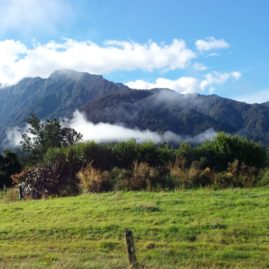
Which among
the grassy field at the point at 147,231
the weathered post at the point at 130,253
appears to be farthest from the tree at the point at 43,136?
the weathered post at the point at 130,253

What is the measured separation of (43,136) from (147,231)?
5019 centimetres

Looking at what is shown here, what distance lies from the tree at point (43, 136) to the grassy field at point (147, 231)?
1640 inches

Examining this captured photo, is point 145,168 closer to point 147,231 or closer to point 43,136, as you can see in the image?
point 147,231

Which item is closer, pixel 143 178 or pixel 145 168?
pixel 143 178

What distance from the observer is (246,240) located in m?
13.4

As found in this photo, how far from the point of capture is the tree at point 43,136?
203 ft

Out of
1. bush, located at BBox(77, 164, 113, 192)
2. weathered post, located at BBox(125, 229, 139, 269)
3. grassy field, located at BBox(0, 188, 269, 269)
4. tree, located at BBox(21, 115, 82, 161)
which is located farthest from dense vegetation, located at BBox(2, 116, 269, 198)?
tree, located at BBox(21, 115, 82, 161)

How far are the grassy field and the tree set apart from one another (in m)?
41.7

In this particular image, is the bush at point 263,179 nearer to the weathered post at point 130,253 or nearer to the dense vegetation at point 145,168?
the dense vegetation at point 145,168

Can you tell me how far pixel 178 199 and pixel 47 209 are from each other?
181 inches

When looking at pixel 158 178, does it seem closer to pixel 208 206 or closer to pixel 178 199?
pixel 178 199

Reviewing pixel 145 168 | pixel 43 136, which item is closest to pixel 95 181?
pixel 145 168

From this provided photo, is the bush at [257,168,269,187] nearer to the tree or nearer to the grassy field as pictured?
the grassy field

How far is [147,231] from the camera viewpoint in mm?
14594
